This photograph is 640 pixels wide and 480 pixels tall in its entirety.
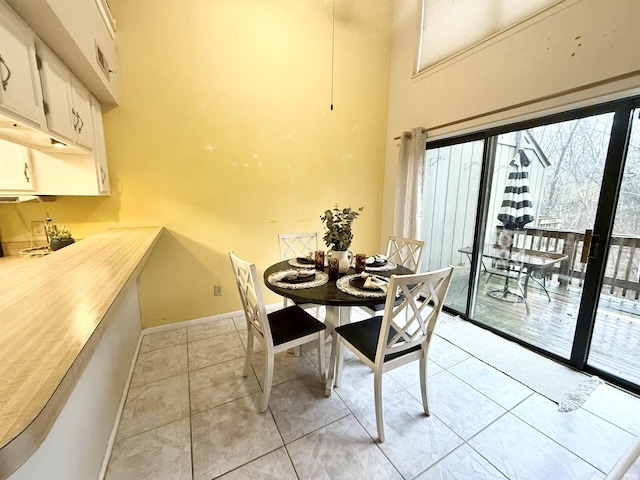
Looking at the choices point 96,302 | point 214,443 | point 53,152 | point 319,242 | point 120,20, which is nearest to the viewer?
point 96,302

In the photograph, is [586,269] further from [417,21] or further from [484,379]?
[417,21]

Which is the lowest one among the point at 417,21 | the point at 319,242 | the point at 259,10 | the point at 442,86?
the point at 319,242

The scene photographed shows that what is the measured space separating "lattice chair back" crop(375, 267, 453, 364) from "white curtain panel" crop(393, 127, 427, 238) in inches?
61.0

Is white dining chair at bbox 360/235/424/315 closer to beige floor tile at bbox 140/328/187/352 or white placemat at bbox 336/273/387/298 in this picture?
white placemat at bbox 336/273/387/298

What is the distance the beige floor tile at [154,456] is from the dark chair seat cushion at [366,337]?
3.50ft

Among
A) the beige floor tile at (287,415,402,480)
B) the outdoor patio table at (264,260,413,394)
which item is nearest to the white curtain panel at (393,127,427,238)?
the outdoor patio table at (264,260,413,394)

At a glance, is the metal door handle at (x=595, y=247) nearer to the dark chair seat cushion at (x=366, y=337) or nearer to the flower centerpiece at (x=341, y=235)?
the dark chair seat cushion at (x=366, y=337)

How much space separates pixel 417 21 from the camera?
2.96 meters

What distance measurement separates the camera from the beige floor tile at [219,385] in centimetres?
177

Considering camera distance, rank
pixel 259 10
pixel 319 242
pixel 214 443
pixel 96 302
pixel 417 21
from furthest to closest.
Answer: pixel 319 242
pixel 417 21
pixel 259 10
pixel 214 443
pixel 96 302

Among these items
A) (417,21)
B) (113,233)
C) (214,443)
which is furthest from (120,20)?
(214,443)

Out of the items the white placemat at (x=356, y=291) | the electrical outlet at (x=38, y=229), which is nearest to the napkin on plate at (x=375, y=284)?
the white placemat at (x=356, y=291)

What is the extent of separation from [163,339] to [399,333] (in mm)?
2212

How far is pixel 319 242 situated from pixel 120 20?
270 centimetres
